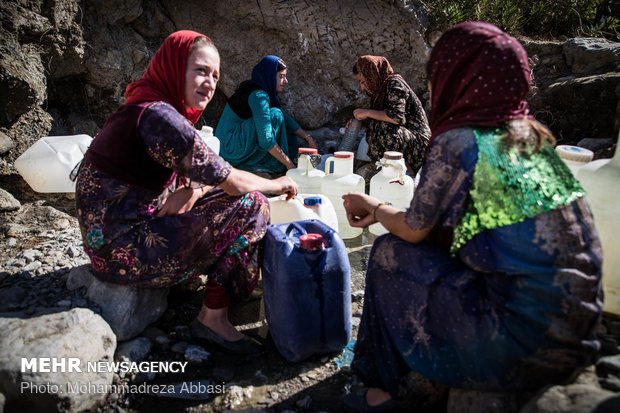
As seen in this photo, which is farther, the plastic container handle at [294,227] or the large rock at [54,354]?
the plastic container handle at [294,227]

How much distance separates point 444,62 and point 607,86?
4.34 metres

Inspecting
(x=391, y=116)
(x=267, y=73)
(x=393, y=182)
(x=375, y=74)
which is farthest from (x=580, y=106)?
(x=267, y=73)

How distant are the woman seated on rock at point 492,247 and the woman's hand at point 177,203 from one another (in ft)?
3.74

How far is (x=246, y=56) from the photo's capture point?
19.7 ft

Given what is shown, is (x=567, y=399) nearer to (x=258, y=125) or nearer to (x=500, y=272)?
(x=500, y=272)

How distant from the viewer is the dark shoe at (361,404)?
1.87 m

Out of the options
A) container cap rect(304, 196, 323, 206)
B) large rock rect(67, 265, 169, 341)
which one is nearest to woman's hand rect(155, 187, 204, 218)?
large rock rect(67, 265, 169, 341)

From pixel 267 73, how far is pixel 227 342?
11.5ft

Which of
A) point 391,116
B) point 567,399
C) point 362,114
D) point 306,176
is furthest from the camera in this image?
point 362,114

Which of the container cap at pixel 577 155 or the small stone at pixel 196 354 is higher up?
the container cap at pixel 577 155

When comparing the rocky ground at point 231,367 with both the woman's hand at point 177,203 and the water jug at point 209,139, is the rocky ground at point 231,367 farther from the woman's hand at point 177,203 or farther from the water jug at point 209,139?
the water jug at point 209,139

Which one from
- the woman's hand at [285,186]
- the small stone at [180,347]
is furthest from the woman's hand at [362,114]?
the small stone at [180,347]

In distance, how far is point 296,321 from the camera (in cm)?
219

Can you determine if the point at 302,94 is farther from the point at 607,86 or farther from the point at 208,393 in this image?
the point at 208,393
